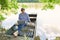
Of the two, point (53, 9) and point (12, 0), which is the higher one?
point (12, 0)

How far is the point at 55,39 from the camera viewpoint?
1.61 m

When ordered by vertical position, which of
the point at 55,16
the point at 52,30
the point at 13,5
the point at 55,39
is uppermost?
the point at 13,5

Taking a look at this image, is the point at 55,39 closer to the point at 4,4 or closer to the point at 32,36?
the point at 32,36

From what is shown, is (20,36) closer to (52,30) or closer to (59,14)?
(52,30)

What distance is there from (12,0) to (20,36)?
0.46 metres

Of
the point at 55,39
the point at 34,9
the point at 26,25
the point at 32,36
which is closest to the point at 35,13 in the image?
the point at 34,9

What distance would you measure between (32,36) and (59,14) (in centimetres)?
44

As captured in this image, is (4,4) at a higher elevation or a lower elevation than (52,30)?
higher

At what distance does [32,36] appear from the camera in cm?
162

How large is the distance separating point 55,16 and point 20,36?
0.50 metres

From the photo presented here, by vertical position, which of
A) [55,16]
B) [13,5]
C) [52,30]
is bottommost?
[52,30]

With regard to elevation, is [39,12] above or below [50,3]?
below

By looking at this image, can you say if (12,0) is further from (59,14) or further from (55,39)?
(55,39)

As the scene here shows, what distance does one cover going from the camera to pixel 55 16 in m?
1.66
